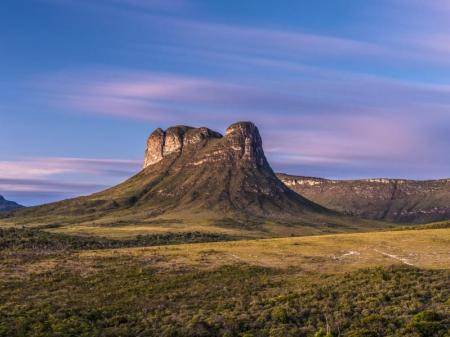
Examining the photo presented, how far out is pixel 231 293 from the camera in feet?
145

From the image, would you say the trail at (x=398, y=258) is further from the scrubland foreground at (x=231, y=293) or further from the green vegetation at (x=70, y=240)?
the green vegetation at (x=70, y=240)

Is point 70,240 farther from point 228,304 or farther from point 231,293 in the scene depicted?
point 228,304

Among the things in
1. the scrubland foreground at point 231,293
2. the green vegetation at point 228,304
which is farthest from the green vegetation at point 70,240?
the green vegetation at point 228,304

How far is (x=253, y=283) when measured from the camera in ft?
157

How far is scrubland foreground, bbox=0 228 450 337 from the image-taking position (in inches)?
1357

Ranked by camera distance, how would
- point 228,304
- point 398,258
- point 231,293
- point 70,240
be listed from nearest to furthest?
point 228,304 < point 231,293 < point 398,258 < point 70,240

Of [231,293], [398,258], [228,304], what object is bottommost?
[228,304]

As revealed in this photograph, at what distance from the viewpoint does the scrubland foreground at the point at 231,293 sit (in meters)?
34.5

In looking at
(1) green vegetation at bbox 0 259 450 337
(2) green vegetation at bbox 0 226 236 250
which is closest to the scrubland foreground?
(1) green vegetation at bbox 0 259 450 337

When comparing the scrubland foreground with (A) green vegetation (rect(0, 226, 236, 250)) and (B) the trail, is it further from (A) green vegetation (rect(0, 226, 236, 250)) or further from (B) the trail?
(A) green vegetation (rect(0, 226, 236, 250))

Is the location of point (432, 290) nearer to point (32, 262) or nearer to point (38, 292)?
point (38, 292)

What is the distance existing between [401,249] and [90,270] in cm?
3496

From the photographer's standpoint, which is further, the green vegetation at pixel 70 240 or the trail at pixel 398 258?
the green vegetation at pixel 70 240

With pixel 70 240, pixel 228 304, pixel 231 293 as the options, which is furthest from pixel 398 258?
pixel 70 240
